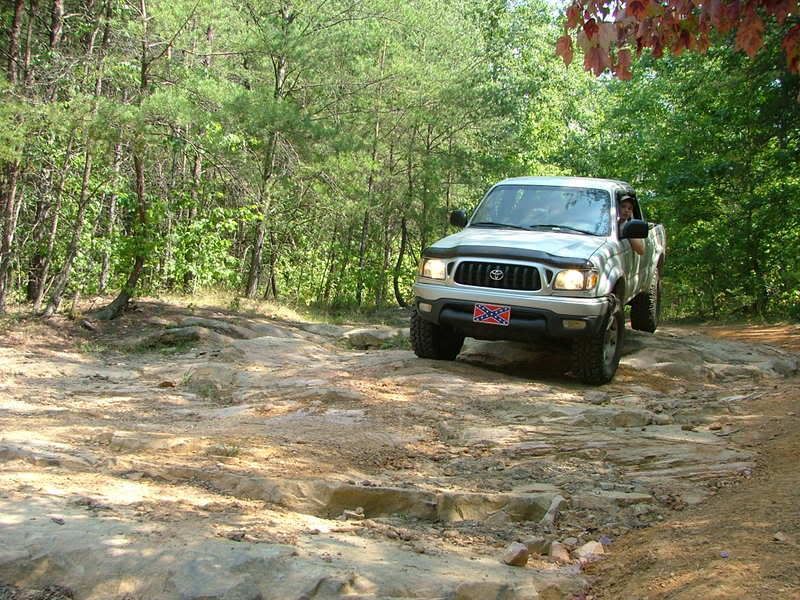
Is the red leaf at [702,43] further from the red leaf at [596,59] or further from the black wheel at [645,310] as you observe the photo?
the black wheel at [645,310]

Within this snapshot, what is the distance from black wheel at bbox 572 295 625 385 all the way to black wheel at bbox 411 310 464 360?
58.3 inches

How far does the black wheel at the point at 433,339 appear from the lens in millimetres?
8844

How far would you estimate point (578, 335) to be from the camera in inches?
309

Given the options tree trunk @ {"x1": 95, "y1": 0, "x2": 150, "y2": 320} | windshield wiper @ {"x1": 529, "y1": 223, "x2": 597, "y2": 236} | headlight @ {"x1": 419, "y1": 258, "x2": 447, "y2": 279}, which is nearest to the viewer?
headlight @ {"x1": 419, "y1": 258, "x2": 447, "y2": 279}

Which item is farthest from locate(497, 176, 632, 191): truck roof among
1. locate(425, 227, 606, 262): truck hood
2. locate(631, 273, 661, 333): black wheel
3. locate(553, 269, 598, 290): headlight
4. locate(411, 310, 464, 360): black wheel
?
locate(631, 273, 661, 333): black wheel

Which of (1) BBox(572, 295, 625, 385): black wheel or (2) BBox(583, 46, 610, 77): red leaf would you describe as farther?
(1) BBox(572, 295, 625, 385): black wheel

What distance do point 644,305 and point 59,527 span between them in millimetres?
9825

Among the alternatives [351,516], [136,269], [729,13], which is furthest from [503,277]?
[136,269]

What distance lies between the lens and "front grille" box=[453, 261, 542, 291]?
797 centimetres

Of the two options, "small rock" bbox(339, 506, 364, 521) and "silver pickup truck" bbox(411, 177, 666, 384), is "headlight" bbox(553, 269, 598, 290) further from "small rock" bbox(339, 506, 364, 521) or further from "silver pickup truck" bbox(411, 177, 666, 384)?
"small rock" bbox(339, 506, 364, 521)

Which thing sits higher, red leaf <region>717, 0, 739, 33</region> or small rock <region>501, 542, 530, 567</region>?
red leaf <region>717, 0, 739, 33</region>

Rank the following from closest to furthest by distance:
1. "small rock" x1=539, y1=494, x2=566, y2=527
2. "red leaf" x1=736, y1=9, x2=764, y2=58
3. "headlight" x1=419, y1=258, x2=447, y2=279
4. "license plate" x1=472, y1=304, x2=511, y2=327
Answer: "red leaf" x1=736, y1=9, x2=764, y2=58 < "small rock" x1=539, y1=494, x2=566, y2=527 < "license plate" x1=472, y1=304, x2=511, y2=327 < "headlight" x1=419, y1=258, x2=447, y2=279

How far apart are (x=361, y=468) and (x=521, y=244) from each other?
12.3 feet

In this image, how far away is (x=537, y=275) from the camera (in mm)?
7941
